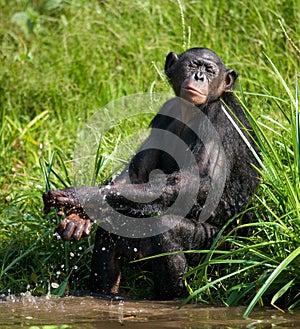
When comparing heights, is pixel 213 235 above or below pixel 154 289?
above

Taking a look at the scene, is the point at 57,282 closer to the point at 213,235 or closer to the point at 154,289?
the point at 154,289

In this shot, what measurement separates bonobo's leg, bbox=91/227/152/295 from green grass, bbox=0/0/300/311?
33cm

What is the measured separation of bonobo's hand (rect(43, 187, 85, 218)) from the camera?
4.95 meters

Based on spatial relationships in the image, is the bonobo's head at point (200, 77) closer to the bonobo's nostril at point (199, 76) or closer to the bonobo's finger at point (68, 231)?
the bonobo's nostril at point (199, 76)

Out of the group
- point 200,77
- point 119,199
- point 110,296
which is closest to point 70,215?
point 119,199

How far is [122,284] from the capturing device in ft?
18.0

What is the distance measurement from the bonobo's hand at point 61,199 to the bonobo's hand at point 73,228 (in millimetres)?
79

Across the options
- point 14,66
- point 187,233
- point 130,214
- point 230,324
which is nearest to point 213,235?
point 187,233

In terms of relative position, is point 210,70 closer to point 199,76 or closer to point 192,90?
point 199,76

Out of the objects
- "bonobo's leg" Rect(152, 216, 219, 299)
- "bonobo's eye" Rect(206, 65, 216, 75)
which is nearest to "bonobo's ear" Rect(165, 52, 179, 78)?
"bonobo's eye" Rect(206, 65, 216, 75)

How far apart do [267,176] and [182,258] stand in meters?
0.76

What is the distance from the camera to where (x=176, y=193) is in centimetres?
518

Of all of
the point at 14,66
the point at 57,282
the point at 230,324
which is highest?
the point at 14,66

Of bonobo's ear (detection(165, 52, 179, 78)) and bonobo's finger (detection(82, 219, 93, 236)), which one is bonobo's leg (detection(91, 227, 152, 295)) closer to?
bonobo's finger (detection(82, 219, 93, 236))
